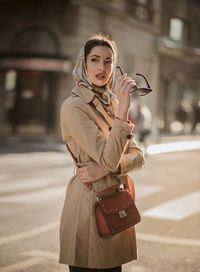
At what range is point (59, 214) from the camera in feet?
21.4

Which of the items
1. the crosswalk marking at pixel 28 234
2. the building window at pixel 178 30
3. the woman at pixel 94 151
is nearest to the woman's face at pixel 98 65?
the woman at pixel 94 151

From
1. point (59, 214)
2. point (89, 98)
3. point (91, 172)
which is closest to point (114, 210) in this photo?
point (91, 172)

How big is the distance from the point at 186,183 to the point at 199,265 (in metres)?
5.13

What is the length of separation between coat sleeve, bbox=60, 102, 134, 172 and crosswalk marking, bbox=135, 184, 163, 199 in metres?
5.30

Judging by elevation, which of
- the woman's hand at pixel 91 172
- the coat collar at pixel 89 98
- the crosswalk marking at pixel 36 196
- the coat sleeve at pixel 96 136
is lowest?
the crosswalk marking at pixel 36 196

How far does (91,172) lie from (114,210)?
23 centimetres

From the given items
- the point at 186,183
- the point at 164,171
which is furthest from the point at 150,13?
the point at 186,183

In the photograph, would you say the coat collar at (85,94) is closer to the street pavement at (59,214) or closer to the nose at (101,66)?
the nose at (101,66)

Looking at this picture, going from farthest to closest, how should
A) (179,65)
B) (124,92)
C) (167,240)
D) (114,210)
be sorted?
(179,65), (167,240), (114,210), (124,92)

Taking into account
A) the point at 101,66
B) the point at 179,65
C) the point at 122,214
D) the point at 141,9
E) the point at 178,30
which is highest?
the point at 141,9

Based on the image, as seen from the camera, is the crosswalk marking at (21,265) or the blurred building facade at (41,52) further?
the blurred building facade at (41,52)

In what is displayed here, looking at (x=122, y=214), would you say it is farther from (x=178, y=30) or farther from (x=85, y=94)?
(x=178, y=30)

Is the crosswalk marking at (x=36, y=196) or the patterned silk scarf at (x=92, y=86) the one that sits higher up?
the patterned silk scarf at (x=92, y=86)

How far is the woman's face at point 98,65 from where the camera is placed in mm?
2742
